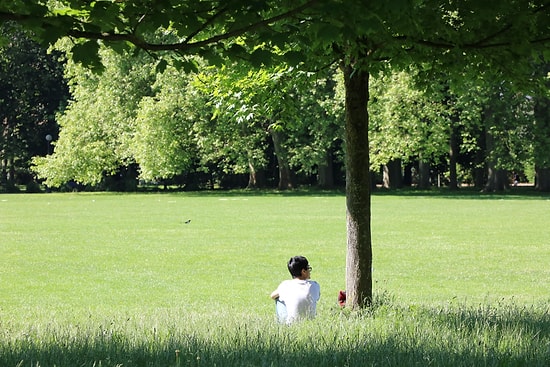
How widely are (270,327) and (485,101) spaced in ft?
133

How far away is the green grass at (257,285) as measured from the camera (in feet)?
18.0

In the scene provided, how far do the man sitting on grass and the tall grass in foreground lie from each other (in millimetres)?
389

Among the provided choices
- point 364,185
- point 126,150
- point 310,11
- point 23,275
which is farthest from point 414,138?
point 310,11

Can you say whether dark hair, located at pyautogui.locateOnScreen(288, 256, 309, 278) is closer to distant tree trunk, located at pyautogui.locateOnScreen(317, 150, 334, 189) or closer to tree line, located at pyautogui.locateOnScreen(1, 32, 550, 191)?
tree line, located at pyautogui.locateOnScreen(1, 32, 550, 191)

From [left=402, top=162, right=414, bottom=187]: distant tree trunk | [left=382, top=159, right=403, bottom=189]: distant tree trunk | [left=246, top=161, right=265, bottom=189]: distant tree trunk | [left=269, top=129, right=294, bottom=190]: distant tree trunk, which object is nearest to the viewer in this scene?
[left=269, top=129, right=294, bottom=190]: distant tree trunk

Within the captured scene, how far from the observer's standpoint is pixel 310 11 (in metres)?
5.52

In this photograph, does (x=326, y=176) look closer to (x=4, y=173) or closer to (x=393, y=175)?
(x=393, y=175)

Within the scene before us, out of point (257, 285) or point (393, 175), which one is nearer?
point (257, 285)

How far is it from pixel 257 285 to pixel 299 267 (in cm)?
598

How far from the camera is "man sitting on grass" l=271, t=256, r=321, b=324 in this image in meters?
7.78

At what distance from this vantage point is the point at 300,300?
25.6 ft

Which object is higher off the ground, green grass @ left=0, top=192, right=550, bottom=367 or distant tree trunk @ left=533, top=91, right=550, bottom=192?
distant tree trunk @ left=533, top=91, right=550, bottom=192

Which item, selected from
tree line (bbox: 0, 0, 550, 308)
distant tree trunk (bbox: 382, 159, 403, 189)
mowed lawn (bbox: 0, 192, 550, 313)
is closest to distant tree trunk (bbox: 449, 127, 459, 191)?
distant tree trunk (bbox: 382, 159, 403, 189)

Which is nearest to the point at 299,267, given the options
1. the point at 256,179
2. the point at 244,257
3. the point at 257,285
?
the point at 257,285
